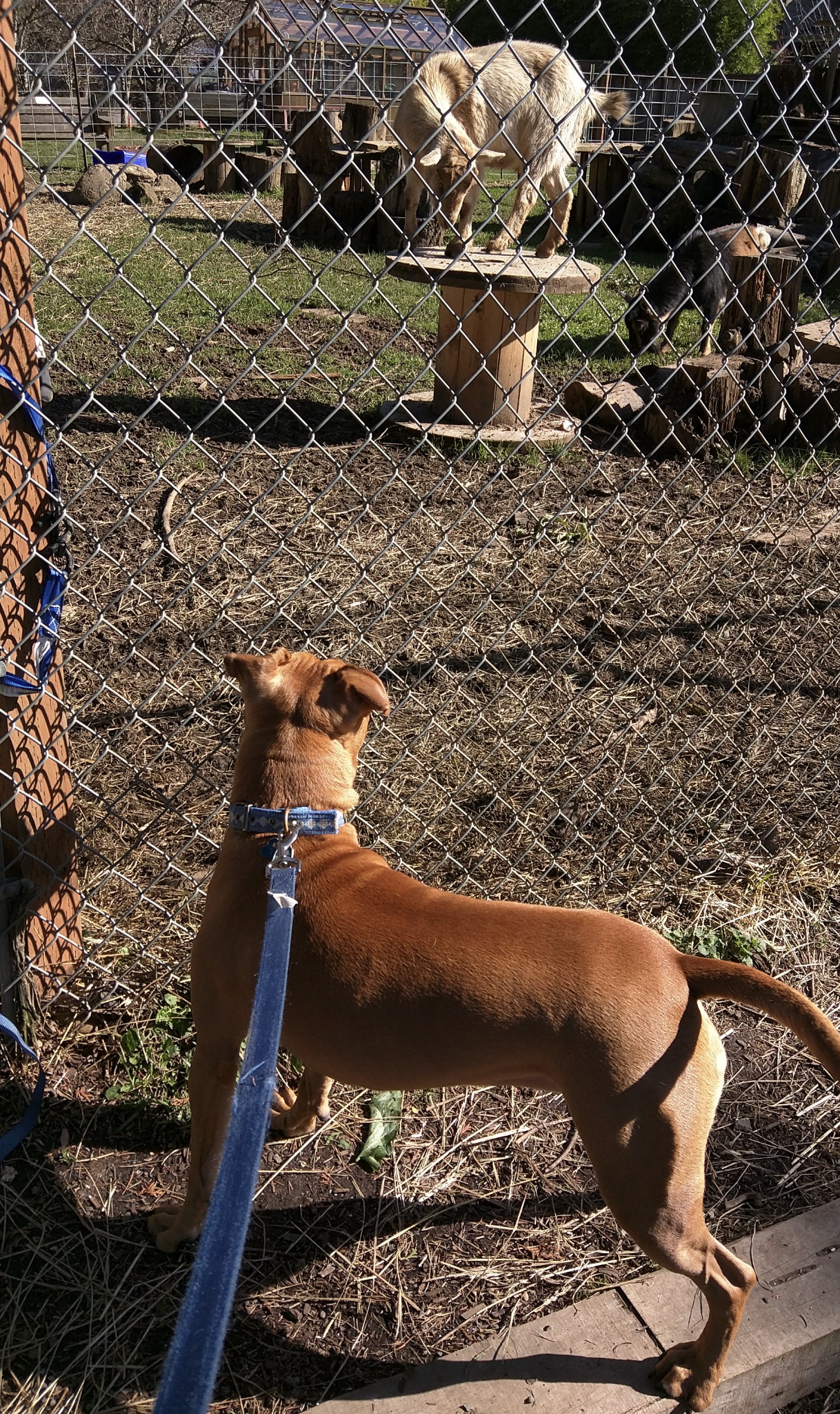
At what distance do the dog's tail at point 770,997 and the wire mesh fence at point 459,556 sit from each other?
2.60ft

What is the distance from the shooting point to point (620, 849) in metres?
3.57

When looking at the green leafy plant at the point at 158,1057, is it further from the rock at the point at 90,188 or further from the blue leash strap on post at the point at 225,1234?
the rock at the point at 90,188

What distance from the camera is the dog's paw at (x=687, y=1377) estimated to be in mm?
2096

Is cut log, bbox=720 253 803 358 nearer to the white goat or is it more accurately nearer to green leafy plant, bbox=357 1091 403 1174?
the white goat

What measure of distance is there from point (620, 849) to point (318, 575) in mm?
2160

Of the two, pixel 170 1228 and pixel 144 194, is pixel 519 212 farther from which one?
pixel 144 194

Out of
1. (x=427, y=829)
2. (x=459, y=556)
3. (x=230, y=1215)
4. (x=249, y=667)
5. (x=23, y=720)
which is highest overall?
(x=230, y=1215)

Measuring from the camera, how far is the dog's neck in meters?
2.19

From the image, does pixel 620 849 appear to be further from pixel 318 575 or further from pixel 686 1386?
pixel 318 575

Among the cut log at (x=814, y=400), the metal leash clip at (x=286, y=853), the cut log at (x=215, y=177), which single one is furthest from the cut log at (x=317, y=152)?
the metal leash clip at (x=286, y=853)

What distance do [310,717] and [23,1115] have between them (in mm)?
1200

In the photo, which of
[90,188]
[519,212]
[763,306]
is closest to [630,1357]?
[519,212]

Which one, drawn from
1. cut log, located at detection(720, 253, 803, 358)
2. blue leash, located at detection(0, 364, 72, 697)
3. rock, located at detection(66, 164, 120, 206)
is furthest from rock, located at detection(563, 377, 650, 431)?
rock, located at detection(66, 164, 120, 206)

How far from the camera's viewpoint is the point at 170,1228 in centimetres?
231
